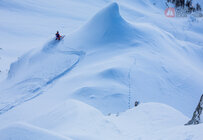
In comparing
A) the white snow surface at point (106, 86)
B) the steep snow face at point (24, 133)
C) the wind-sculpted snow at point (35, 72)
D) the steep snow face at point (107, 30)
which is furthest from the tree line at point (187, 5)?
the steep snow face at point (24, 133)

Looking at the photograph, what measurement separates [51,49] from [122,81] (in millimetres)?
3165

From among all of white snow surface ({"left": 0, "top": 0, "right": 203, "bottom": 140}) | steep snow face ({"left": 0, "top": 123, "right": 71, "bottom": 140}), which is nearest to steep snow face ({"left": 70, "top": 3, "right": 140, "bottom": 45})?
white snow surface ({"left": 0, "top": 0, "right": 203, "bottom": 140})

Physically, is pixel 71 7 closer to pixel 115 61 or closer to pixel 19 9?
pixel 19 9

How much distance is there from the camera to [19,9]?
15844mm

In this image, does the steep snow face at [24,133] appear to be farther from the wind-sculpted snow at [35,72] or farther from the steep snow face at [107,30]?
the steep snow face at [107,30]

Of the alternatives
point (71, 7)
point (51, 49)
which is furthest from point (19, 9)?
point (51, 49)

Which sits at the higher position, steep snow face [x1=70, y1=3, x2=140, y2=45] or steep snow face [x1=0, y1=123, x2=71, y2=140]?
steep snow face [x1=70, y1=3, x2=140, y2=45]

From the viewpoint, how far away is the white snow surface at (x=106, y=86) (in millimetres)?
2805

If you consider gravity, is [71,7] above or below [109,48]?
above

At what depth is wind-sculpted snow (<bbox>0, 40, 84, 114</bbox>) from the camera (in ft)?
18.0

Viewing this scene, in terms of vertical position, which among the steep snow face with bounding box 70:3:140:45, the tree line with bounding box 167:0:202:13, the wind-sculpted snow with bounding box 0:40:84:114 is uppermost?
the tree line with bounding box 167:0:202:13

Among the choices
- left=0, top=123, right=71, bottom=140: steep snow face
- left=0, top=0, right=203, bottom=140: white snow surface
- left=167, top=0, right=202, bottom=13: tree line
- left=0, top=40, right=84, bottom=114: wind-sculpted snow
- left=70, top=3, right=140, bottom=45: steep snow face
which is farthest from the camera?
left=167, top=0, right=202, bottom=13: tree line

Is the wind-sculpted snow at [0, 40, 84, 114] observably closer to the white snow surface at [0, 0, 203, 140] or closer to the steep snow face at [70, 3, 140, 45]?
the white snow surface at [0, 0, 203, 140]

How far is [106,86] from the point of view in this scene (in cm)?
473
